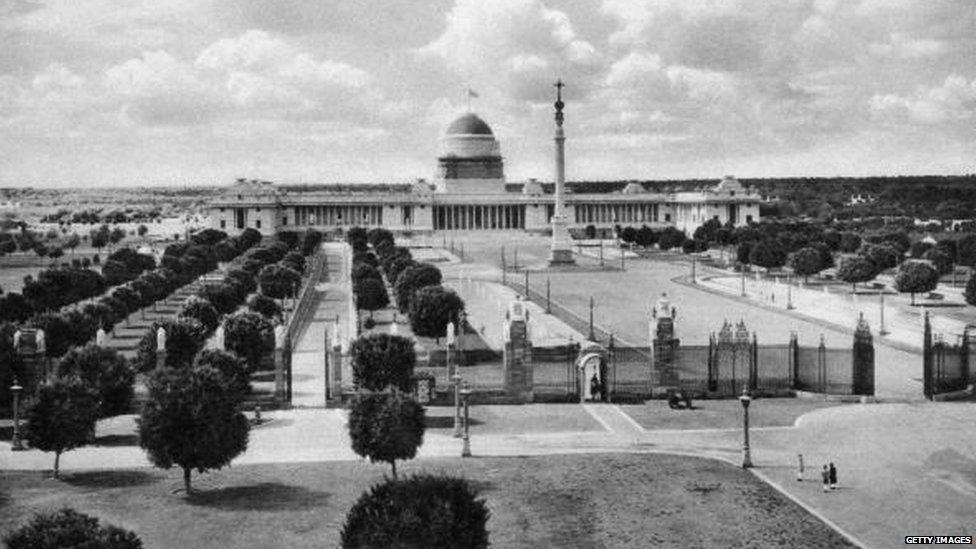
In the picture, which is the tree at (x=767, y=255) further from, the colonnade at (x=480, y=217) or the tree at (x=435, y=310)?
the colonnade at (x=480, y=217)

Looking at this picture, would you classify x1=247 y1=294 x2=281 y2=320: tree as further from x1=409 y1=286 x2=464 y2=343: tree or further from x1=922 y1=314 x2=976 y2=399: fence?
x1=922 y1=314 x2=976 y2=399: fence

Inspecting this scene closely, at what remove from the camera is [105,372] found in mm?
36219

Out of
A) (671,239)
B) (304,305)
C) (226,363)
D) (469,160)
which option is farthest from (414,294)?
(469,160)

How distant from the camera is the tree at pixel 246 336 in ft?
149

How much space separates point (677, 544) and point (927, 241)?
91.1 metres

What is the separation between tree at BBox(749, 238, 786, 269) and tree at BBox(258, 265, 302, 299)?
41968 millimetres

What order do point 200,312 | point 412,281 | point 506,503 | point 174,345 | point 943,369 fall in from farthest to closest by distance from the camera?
point 412,281, point 200,312, point 174,345, point 943,369, point 506,503

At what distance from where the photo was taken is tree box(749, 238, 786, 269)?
95375 mm

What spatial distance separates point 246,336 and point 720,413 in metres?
20.0

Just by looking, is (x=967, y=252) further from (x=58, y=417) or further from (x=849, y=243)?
(x=58, y=417)

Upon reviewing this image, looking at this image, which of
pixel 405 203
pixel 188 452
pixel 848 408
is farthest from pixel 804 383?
pixel 405 203

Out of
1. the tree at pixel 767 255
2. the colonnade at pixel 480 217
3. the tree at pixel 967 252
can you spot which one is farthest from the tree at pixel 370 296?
the colonnade at pixel 480 217

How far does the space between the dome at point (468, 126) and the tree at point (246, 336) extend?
5902 inches

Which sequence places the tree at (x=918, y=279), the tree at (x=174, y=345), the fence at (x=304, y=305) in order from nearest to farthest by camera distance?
the tree at (x=174, y=345) < the fence at (x=304, y=305) < the tree at (x=918, y=279)
